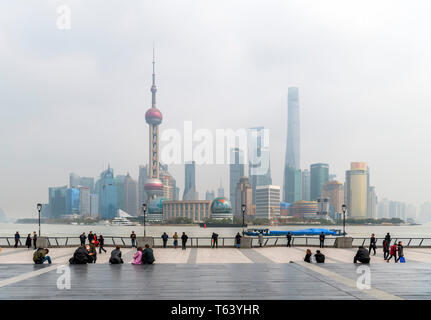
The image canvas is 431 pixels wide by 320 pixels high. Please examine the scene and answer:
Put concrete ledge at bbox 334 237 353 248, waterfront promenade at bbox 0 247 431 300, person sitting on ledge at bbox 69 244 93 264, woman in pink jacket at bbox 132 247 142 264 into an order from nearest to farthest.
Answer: waterfront promenade at bbox 0 247 431 300 < person sitting on ledge at bbox 69 244 93 264 < woman in pink jacket at bbox 132 247 142 264 < concrete ledge at bbox 334 237 353 248

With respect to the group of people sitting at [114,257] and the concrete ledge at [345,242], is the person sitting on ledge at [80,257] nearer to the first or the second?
the group of people sitting at [114,257]

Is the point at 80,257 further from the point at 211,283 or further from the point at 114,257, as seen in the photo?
the point at 211,283

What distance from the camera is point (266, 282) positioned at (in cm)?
1572

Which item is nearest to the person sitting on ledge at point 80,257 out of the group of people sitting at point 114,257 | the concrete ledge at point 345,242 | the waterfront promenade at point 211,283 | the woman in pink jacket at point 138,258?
the group of people sitting at point 114,257

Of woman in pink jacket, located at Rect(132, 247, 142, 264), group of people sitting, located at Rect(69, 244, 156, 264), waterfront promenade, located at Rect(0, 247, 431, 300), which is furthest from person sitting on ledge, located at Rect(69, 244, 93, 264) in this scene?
woman in pink jacket, located at Rect(132, 247, 142, 264)

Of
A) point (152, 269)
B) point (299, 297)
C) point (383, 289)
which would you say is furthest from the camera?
point (152, 269)

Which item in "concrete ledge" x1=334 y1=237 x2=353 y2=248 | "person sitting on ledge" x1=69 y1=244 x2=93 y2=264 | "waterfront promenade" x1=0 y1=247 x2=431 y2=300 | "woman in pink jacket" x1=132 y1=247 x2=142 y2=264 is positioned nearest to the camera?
"waterfront promenade" x1=0 y1=247 x2=431 y2=300

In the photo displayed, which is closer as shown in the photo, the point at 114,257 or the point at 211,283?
the point at 211,283

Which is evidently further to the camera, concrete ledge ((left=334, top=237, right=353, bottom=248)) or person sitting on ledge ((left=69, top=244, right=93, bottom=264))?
concrete ledge ((left=334, top=237, right=353, bottom=248))

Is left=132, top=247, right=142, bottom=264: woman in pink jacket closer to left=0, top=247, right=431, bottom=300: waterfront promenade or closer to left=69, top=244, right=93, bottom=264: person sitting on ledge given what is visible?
left=0, top=247, right=431, bottom=300: waterfront promenade

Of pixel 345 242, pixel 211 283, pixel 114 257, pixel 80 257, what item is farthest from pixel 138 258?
pixel 345 242

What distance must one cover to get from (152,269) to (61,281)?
5407 mm
